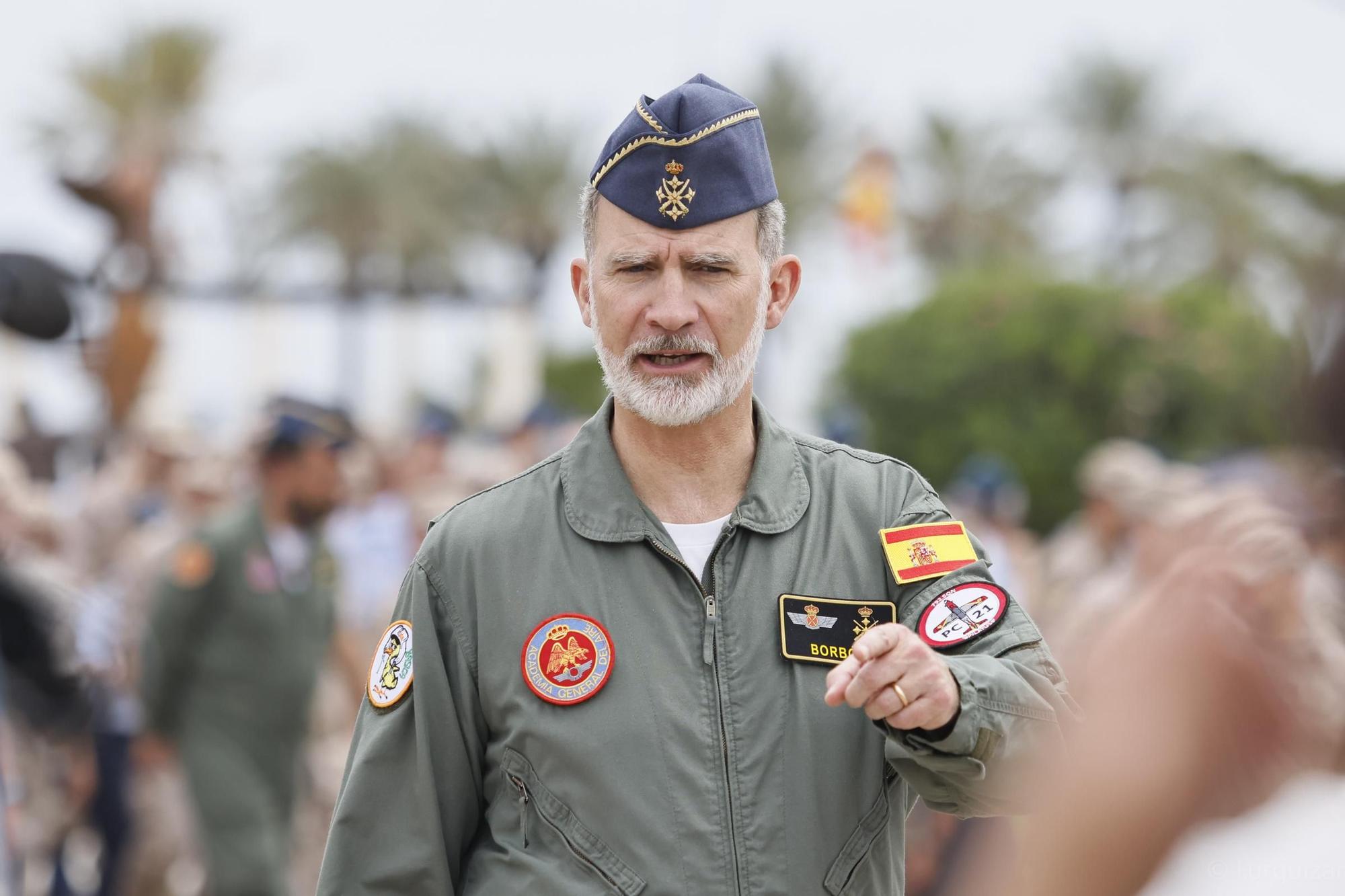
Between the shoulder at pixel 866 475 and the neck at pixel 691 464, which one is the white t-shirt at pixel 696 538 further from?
the shoulder at pixel 866 475

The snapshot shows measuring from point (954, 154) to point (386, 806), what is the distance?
3676 centimetres

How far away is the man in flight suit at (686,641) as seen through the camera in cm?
303

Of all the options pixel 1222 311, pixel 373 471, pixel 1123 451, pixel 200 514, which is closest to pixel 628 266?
pixel 200 514

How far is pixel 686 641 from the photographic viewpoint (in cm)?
318

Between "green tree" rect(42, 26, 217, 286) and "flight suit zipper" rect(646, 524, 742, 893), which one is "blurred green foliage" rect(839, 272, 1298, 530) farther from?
"flight suit zipper" rect(646, 524, 742, 893)

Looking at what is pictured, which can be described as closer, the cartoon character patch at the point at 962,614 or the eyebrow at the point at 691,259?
the cartoon character patch at the point at 962,614

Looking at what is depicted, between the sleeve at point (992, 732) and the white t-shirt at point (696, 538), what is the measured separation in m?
0.48

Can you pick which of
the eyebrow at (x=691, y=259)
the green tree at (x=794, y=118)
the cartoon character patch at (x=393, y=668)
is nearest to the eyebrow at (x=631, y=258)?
the eyebrow at (x=691, y=259)

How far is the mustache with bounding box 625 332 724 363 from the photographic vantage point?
338cm

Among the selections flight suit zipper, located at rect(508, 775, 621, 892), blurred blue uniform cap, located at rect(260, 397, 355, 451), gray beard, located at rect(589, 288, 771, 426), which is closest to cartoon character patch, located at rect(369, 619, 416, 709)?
flight suit zipper, located at rect(508, 775, 621, 892)

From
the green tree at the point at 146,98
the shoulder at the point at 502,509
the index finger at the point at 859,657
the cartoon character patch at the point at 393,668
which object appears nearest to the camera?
the index finger at the point at 859,657

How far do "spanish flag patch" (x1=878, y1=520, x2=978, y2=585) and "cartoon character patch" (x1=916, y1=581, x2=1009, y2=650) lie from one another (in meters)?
0.06

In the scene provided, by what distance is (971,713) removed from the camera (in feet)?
9.37

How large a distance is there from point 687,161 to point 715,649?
98cm
